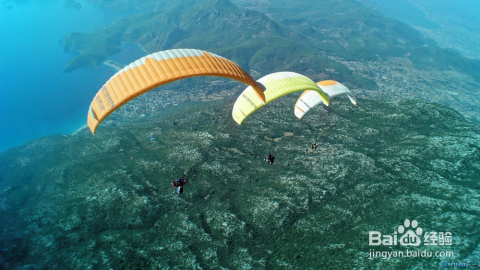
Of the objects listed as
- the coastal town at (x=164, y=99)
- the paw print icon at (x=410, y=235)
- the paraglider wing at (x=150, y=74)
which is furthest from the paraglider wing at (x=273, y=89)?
the coastal town at (x=164, y=99)

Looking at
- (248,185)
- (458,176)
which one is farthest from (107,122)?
(458,176)

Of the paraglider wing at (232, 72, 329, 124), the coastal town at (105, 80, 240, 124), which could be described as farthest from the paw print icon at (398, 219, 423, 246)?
the coastal town at (105, 80, 240, 124)

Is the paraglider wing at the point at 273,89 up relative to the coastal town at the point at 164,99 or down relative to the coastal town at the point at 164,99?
down

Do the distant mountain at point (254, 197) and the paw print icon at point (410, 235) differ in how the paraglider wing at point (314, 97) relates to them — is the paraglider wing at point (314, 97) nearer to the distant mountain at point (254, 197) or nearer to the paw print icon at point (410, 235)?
the distant mountain at point (254, 197)

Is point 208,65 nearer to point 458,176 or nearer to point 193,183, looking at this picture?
point 193,183

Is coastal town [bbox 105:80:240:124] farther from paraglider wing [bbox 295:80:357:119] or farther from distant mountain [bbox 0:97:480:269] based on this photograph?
paraglider wing [bbox 295:80:357:119]

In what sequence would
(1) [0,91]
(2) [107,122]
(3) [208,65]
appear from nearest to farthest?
(3) [208,65] → (2) [107,122] → (1) [0,91]
